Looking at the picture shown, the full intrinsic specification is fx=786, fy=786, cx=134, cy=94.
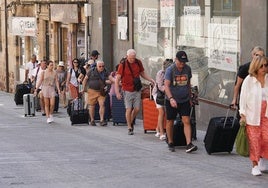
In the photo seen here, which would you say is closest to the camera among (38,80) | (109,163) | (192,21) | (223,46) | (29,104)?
(109,163)

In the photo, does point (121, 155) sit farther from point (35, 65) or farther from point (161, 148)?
point (35, 65)

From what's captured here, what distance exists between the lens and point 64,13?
30109mm

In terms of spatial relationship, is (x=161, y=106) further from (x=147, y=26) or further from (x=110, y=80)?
(x=147, y=26)

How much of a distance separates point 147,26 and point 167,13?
168 cm

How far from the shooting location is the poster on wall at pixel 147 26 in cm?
2186

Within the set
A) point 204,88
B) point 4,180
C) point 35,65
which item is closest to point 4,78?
point 35,65

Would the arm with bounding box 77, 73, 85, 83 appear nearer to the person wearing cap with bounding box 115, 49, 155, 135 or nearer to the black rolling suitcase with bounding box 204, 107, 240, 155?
the person wearing cap with bounding box 115, 49, 155, 135

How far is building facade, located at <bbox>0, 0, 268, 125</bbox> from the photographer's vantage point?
16625 millimetres

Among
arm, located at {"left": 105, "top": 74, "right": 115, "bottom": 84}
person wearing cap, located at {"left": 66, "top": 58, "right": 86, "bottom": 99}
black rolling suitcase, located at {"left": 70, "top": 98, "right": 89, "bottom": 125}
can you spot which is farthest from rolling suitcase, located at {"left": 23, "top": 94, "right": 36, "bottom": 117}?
arm, located at {"left": 105, "top": 74, "right": 115, "bottom": 84}

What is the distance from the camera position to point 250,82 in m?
10.7

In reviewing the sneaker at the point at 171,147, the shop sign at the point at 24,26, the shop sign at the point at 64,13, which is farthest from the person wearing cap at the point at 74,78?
the shop sign at the point at 24,26

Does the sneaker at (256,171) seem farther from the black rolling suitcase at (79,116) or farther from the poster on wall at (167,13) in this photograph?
the poster on wall at (167,13)

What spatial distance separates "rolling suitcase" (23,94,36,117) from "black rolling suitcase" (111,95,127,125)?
16.3ft

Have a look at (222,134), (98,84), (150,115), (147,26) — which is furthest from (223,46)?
(147,26)
